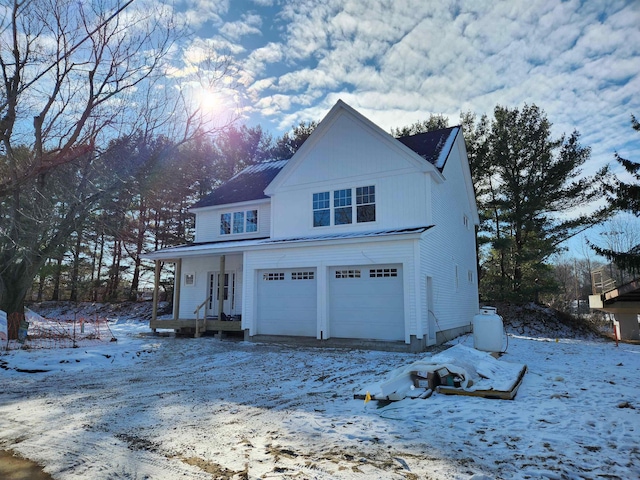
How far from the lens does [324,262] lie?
12.9 metres

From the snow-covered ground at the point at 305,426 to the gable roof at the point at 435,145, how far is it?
7.75 metres

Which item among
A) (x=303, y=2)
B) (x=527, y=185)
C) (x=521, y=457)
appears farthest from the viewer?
(x=527, y=185)

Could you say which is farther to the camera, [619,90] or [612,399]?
[619,90]

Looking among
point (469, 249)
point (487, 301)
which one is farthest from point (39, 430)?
point (487, 301)

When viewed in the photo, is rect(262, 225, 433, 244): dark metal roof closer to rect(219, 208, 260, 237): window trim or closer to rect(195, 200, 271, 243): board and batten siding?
rect(195, 200, 271, 243): board and batten siding

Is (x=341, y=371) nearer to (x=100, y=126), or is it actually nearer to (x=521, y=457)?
(x=521, y=457)

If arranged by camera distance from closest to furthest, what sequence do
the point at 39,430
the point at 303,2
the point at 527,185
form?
the point at 39,430 < the point at 303,2 < the point at 527,185

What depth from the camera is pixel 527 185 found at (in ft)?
74.9

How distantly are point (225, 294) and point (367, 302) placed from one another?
7259mm

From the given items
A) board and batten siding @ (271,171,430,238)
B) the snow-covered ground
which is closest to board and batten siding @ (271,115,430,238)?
board and batten siding @ (271,171,430,238)

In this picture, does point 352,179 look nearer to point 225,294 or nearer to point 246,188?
point 246,188

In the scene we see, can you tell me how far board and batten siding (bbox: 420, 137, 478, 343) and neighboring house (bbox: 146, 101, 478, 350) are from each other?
6cm

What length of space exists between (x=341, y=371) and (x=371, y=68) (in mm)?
8869

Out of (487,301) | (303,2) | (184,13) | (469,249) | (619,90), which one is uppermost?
(184,13)
